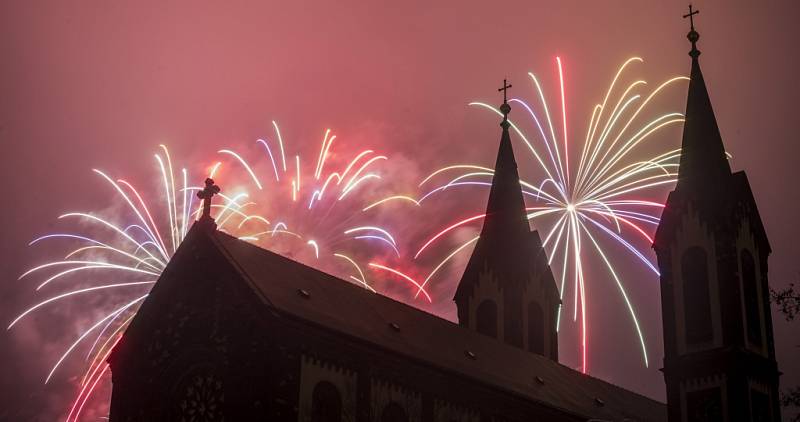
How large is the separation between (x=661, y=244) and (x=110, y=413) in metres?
27.8

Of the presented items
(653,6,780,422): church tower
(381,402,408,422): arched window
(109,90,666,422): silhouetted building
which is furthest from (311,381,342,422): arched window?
(653,6,780,422): church tower

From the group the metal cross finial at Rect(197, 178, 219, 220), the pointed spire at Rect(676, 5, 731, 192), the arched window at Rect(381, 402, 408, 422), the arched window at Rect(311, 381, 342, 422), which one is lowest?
the arched window at Rect(311, 381, 342, 422)

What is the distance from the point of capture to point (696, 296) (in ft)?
188

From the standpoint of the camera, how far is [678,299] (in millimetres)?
57750

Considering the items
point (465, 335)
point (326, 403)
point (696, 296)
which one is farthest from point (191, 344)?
point (696, 296)

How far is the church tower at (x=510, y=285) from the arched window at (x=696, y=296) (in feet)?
37.9

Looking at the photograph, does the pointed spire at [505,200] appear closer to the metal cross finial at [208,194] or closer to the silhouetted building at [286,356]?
the silhouetted building at [286,356]

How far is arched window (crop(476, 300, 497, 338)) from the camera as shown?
66750 millimetres

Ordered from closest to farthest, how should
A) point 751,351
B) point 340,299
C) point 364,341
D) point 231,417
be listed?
point 231,417
point 364,341
point 340,299
point 751,351

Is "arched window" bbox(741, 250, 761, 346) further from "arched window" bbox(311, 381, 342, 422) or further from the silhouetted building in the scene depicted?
"arched window" bbox(311, 381, 342, 422)

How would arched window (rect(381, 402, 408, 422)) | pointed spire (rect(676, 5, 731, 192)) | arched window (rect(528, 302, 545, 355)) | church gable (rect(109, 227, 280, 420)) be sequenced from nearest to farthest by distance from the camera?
church gable (rect(109, 227, 280, 420))
arched window (rect(381, 402, 408, 422))
pointed spire (rect(676, 5, 731, 192))
arched window (rect(528, 302, 545, 355))

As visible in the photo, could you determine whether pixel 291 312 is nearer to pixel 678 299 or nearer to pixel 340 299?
pixel 340 299

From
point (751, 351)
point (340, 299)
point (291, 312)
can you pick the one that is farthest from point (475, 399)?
point (751, 351)

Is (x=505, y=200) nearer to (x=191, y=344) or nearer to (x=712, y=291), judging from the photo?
(x=712, y=291)
